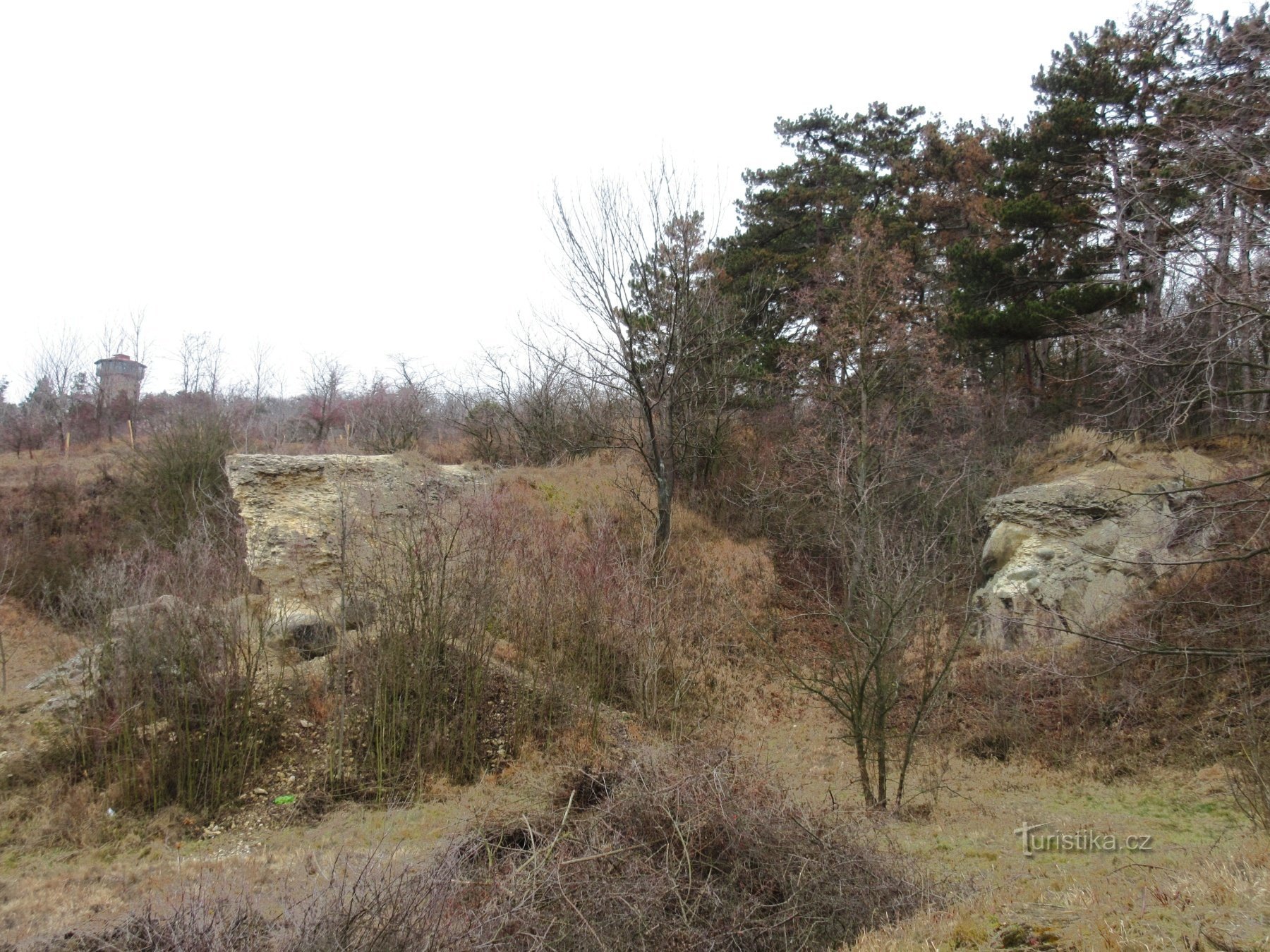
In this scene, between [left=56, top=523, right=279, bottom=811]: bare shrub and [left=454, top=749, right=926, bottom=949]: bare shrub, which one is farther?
[left=56, top=523, right=279, bottom=811]: bare shrub

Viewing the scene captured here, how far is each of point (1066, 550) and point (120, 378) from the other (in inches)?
1793

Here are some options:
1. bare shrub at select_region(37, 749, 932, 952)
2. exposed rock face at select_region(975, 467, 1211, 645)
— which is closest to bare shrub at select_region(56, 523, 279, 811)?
bare shrub at select_region(37, 749, 932, 952)

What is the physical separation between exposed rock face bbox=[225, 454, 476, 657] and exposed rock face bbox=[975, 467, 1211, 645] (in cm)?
1004

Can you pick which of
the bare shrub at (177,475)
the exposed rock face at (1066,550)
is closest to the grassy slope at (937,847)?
the exposed rock face at (1066,550)

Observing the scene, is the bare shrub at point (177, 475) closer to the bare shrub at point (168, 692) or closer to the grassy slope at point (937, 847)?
the grassy slope at point (937, 847)

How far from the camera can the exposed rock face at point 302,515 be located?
11.5 metres

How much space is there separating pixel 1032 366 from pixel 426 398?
68.8ft

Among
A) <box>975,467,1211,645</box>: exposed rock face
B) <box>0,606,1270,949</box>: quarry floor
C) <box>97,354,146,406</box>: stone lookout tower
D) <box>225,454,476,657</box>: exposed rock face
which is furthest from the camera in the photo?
<box>97,354,146,406</box>: stone lookout tower

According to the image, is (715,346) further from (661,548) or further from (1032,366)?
(1032,366)

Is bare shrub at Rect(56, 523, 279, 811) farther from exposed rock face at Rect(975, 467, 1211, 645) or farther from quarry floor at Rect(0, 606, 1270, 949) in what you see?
exposed rock face at Rect(975, 467, 1211, 645)

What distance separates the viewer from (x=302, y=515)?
46.6 ft

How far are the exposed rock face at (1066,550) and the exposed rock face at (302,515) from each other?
10.0 m

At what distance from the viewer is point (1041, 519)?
1472cm

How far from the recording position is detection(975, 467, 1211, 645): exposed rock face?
12.4 m
